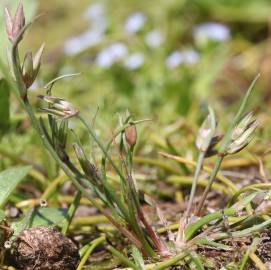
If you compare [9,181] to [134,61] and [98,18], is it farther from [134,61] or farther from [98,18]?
[98,18]

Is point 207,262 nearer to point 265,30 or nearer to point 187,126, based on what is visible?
point 187,126

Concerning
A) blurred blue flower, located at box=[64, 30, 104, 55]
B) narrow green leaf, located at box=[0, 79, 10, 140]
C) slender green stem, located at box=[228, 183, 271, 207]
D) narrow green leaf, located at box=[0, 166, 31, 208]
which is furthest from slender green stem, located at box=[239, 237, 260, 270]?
blurred blue flower, located at box=[64, 30, 104, 55]

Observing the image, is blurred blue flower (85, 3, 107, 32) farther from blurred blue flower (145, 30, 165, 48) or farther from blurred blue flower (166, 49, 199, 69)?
blurred blue flower (166, 49, 199, 69)

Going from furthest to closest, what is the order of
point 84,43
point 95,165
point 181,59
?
point 84,43
point 181,59
point 95,165

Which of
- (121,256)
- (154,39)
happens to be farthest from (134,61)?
(121,256)

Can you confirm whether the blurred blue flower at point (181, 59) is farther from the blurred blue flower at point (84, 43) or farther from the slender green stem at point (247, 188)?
the slender green stem at point (247, 188)

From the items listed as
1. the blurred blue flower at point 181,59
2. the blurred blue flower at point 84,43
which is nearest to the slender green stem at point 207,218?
the blurred blue flower at point 181,59
